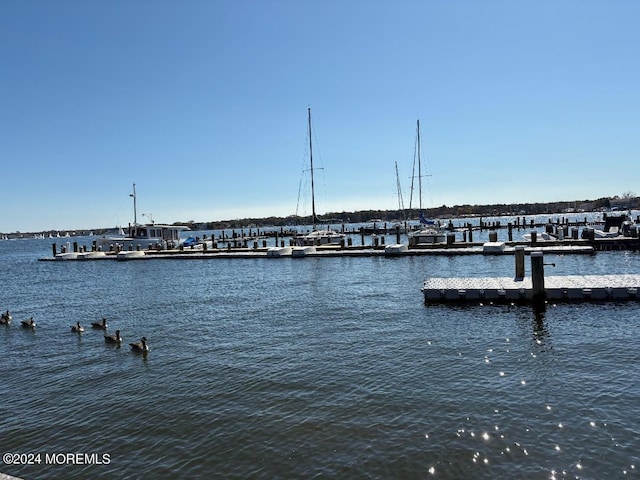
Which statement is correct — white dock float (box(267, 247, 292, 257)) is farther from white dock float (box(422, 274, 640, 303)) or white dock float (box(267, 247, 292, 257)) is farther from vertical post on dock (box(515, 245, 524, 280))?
vertical post on dock (box(515, 245, 524, 280))

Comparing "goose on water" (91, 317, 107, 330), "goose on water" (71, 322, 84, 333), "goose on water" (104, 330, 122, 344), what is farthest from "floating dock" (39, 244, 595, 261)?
"goose on water" (104, 330, 122, 344)

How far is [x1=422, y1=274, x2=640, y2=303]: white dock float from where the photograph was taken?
22578mm

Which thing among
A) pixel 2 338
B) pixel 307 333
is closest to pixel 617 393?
pixel 307 333

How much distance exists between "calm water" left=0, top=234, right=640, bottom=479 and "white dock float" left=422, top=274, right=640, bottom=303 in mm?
1388

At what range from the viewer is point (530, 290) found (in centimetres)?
2338

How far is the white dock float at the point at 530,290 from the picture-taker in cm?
2258

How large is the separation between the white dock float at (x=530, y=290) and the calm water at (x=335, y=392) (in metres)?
1.39

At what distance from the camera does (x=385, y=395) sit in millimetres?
12609

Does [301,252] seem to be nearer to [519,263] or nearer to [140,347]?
[519,263]

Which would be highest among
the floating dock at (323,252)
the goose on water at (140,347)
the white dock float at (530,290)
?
the floating dock at (323,252)

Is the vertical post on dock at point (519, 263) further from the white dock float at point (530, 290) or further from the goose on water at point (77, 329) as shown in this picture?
the goose on water at point (77, 329)

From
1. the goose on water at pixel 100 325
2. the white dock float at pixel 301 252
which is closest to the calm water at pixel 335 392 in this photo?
the goose on water at pixel 100 325

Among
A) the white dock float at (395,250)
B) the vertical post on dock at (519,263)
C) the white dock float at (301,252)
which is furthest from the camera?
the white dock float at (301,252)

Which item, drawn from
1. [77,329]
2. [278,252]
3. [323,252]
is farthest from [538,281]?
[278,252]
